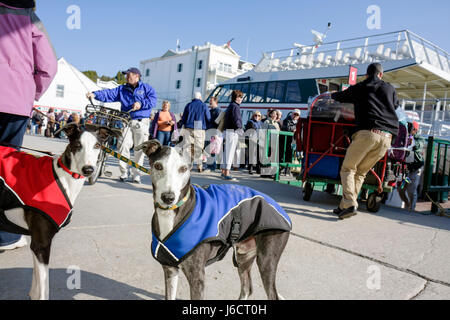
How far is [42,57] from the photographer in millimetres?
2797

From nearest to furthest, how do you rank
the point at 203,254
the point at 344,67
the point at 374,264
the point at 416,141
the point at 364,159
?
the point at 203,254 → the point at 374,264 → the point at 364,159 → the point at 416,141 → the point at 344,67

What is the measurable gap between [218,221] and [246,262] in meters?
0.56

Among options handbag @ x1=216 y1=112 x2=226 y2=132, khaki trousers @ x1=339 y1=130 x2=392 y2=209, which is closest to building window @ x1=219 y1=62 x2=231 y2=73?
handbag @ x1=216 y1=112 x2=226 y2=132

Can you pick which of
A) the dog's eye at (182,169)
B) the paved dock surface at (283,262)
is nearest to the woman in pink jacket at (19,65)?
the paved dock surface at (283,262)

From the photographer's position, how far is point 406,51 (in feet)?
48.5

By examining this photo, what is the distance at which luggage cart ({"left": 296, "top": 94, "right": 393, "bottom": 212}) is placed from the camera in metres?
6.03

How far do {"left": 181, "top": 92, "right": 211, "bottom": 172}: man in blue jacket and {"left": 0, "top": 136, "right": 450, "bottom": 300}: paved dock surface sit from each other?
390 cm

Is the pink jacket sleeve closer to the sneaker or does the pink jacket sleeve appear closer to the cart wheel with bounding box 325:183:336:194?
the sneaker

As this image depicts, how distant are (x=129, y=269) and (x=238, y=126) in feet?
20.2

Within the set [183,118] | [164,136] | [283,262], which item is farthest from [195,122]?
[283,262]

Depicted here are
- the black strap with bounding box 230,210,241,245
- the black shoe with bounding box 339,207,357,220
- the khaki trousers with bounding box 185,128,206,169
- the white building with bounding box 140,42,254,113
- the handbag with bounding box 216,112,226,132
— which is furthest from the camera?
the white building with bounding box 140,42,254,113

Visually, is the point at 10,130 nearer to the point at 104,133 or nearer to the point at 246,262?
the point at 104,133
